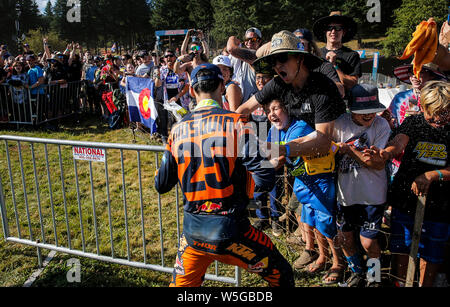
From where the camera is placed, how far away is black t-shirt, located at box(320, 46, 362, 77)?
11.8 feet

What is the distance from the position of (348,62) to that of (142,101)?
244 inches

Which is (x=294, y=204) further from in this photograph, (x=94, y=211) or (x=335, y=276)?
(x=94, y=211)

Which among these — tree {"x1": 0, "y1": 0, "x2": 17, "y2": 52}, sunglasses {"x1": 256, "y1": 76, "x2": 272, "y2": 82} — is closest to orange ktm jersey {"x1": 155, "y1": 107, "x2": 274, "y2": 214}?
sunglasses {"x1": 256, "y1": 76, "x2": 272, "y2": 82}

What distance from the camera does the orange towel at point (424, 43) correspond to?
282cm

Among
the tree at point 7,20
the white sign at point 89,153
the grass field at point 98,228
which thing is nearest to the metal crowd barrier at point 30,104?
the grass field at point 98,228

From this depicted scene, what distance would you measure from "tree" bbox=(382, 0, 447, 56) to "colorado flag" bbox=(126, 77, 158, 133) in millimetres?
32746

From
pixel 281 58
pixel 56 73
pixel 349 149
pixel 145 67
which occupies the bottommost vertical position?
pixel 349 149

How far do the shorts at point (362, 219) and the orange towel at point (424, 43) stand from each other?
145cm

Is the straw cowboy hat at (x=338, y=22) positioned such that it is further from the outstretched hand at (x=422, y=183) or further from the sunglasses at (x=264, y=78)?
the outstretched hand at (x=422, y=183)

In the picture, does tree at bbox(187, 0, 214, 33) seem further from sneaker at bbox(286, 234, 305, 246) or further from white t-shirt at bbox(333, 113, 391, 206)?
white t-shirt at bbox(333, 113, 391, 206)

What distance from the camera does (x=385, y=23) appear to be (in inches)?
1918

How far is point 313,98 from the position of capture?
2523mm

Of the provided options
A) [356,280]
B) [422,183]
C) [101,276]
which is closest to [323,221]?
[356,280]
